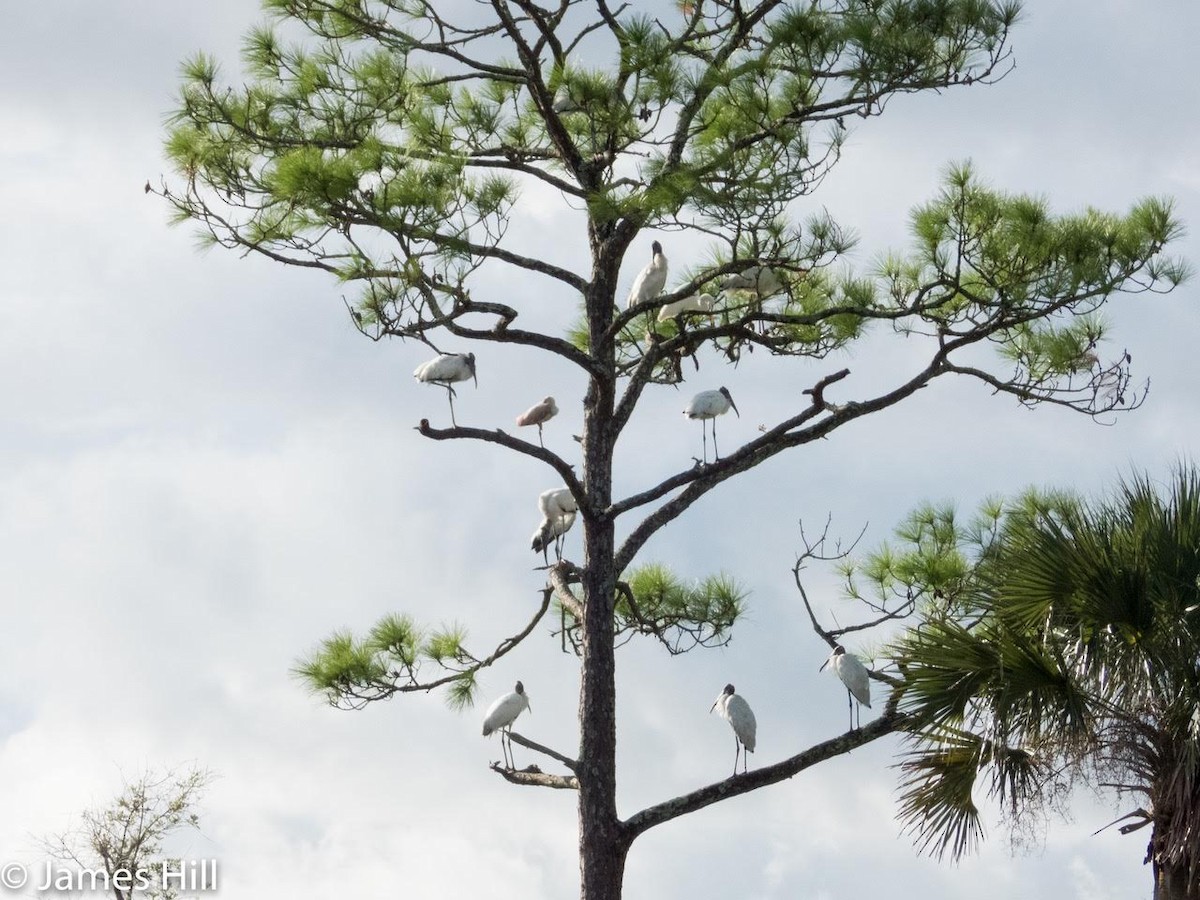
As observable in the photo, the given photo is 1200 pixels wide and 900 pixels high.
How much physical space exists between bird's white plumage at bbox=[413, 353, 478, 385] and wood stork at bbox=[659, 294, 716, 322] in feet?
3.17

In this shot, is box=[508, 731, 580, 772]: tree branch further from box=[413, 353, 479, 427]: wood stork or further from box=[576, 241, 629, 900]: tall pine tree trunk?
box=[413, 353, 479, 427]: wood stork

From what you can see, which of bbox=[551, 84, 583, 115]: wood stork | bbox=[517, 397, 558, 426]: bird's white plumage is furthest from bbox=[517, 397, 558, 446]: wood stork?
bbox=[551, 84, 583, 115]: wood stork

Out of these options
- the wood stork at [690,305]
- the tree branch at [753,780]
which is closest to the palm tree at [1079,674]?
the tree branch at [753,780]

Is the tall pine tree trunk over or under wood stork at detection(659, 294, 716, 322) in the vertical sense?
under

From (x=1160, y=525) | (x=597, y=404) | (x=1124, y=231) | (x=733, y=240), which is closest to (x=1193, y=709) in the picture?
(x=1160, y=525)

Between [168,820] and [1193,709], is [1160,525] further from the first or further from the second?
[168,820]

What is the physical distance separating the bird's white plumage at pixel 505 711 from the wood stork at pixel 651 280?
76.8 inches

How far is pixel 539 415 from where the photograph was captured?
7383mm

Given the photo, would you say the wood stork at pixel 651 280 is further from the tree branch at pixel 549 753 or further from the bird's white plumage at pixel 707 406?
the tree branch at pixel 549 753

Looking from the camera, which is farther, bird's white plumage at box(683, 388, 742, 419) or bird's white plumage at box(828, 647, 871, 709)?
bird's white plumage at box(683, 388, 742, 419)

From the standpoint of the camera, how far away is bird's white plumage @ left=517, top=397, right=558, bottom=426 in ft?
24.2

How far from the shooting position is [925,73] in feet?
20.3

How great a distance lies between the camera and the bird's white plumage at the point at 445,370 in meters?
6.60

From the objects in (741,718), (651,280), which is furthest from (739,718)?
(651,280)
